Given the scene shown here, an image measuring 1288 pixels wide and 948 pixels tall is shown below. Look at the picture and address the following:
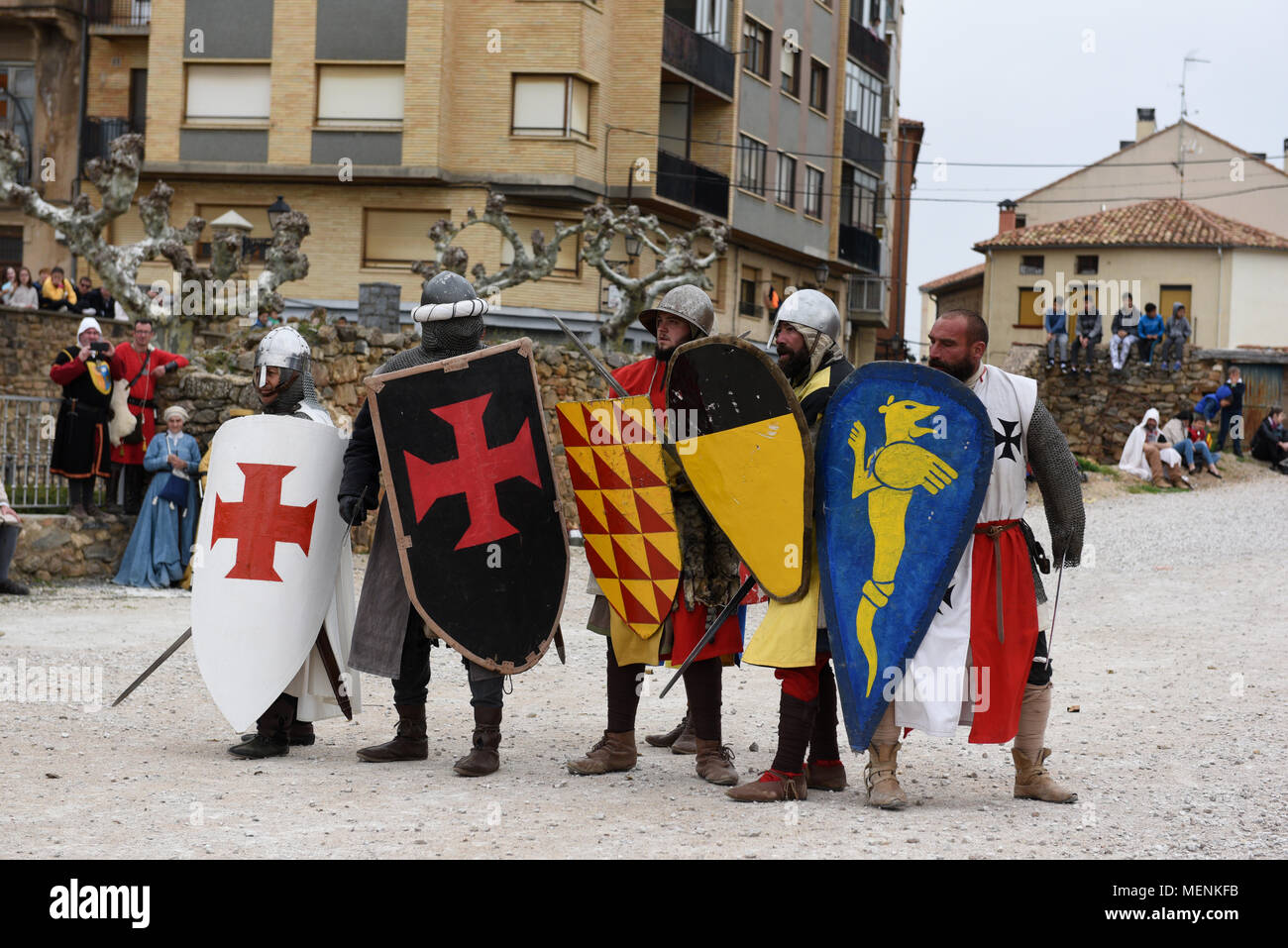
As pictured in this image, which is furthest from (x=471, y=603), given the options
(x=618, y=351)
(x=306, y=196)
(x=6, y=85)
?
(x=6, y=85)

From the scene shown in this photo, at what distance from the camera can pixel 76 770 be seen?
18.7 ft

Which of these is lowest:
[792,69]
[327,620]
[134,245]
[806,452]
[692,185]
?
[327,620]

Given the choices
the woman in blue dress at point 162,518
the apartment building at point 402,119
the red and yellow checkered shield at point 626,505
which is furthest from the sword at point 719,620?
the apartment building at point 402,119

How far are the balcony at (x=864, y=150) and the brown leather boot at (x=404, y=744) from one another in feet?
118

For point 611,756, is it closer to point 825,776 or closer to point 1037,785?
point 825,776

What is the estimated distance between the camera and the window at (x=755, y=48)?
3500 cm

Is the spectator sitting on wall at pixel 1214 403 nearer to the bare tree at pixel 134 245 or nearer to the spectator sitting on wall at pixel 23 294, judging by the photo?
the bare tree at pixel 134 245

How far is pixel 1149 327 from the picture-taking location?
106 ft

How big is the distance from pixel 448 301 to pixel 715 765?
2.07m

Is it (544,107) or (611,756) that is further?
(544,107)

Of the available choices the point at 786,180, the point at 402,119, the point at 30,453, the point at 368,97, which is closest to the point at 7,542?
the point at 30,453

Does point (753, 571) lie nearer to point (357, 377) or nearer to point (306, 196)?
point (357, 377)

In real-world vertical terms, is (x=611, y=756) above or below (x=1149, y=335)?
below

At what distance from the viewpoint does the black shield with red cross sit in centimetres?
570
